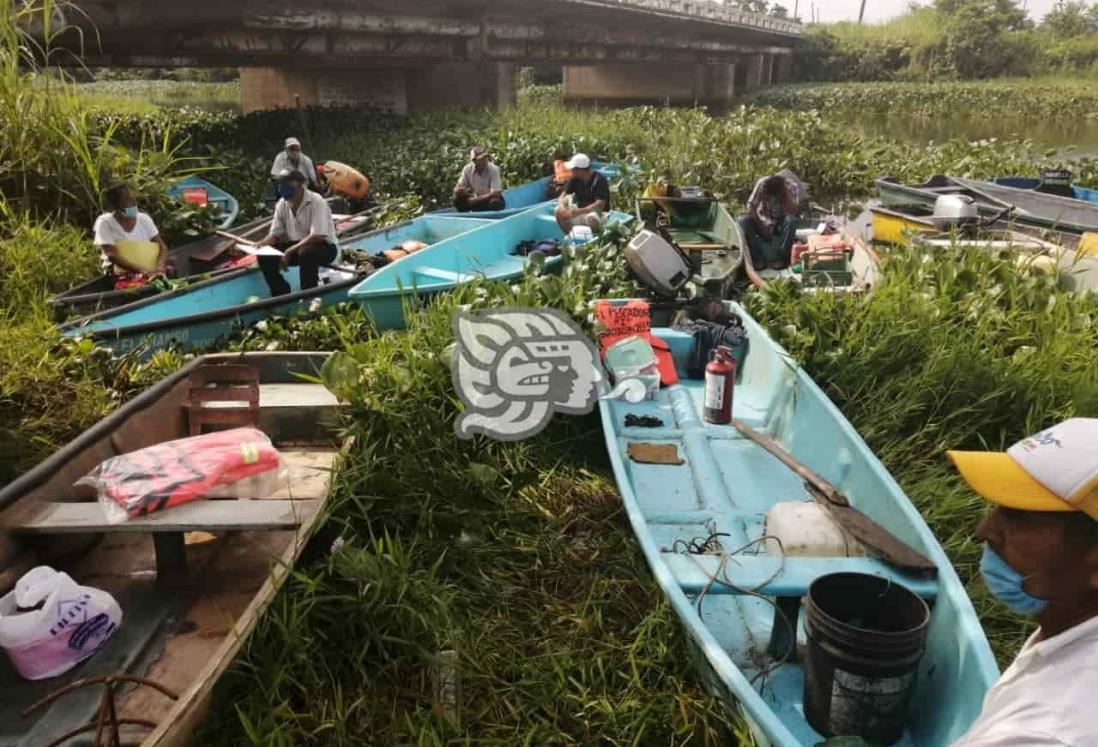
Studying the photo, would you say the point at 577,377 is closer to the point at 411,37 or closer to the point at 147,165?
the point at 147,165

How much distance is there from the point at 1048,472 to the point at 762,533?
7.24ft

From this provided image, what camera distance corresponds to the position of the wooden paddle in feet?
9.40

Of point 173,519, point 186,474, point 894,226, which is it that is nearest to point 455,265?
point 186,474

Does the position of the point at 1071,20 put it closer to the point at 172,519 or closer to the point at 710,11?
the point at 710,11

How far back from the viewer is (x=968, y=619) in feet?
8.28

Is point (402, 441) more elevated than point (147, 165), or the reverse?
point (147, 165)

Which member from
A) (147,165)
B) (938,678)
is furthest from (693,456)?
(147,165)

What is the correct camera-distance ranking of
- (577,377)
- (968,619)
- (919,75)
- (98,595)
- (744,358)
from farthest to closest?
1. (919,75)
2. (744,358)
3. (577,377)
4. (98,595)
5. (968,619)

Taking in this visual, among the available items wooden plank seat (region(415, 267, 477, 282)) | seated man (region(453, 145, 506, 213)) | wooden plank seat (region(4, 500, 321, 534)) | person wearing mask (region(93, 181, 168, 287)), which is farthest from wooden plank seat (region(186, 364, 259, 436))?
seated man (region(453, 145, 506, 213))

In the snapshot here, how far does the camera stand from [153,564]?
346 centimetres

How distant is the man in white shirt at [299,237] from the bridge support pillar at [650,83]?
3124 centimetres

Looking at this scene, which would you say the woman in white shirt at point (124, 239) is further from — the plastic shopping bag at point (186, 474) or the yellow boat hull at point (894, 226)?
the yellow boat hull at point (894, 226)

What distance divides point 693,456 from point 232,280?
4.67m

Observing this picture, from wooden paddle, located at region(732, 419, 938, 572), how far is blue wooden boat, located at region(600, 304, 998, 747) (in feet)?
0.15
